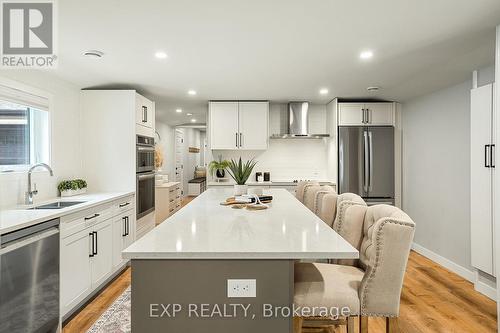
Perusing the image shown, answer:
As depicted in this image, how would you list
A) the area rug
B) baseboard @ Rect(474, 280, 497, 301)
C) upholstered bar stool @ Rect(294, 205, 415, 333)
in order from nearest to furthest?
upholstered bar stool @ Rect(294, 205, 415, 333), the area rug, baseboard @ Rect(474, 280, 497, 301)

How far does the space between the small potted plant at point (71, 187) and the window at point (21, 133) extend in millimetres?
327

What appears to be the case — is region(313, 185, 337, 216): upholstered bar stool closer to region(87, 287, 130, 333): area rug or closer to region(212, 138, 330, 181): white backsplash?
region(87, 287, 130, 333): area rug

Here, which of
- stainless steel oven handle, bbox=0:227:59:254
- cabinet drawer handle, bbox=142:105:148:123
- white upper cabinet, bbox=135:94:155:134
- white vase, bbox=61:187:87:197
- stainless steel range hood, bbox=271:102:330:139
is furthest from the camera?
stainless steel range hood, bbox=271:102:330:139

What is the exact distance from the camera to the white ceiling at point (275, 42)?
82.0 inches

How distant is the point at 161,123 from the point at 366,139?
217 inches

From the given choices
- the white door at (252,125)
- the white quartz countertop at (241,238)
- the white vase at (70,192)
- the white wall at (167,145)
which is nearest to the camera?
the white quartz countertop at (241,238)

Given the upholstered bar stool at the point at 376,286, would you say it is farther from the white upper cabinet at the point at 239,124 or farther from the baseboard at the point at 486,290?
the white upper cabinet at the point at 239,124

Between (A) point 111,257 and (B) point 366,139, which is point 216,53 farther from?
(B) point 366,139

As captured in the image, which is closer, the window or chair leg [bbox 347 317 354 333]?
chair leg [bbox 347 317 354 333]

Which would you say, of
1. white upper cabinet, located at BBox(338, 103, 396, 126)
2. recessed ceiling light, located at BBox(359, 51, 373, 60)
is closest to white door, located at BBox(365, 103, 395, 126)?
white upper cabinet, located at BBox(338, 103, 396, 126)

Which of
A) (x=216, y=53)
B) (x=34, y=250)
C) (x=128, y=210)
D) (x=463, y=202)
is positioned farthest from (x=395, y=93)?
(x=34, y=250)

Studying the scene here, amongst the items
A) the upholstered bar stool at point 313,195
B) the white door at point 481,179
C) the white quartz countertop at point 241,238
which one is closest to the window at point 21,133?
the white quartz countertop at point 241,238

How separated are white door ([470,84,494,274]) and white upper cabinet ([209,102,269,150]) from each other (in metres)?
2.96

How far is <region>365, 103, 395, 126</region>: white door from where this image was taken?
5117 millimetres
